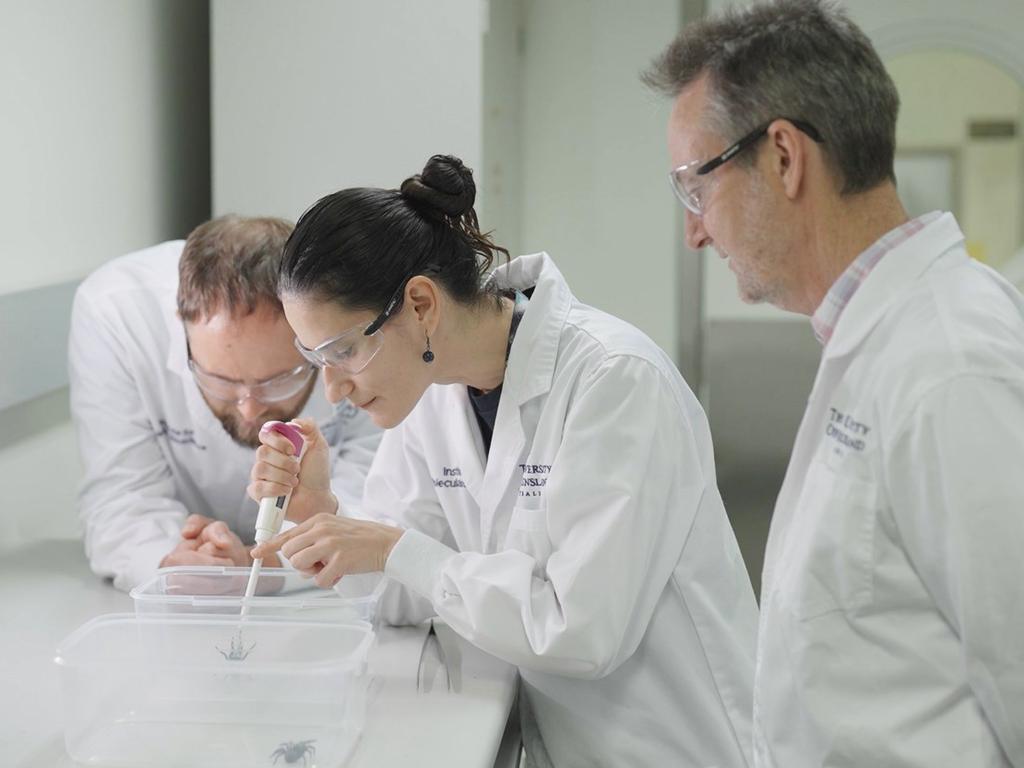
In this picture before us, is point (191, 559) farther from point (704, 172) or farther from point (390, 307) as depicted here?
point (704, 172)

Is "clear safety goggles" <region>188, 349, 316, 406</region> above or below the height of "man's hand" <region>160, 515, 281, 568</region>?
above

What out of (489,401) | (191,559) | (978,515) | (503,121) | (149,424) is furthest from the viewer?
(503,121)

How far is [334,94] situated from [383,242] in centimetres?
133

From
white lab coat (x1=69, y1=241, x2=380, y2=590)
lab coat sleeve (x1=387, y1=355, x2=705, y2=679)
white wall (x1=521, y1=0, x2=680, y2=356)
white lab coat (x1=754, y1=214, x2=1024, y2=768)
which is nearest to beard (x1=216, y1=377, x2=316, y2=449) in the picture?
white lab coat (x1=69, y1=241, x2=380, y2=590)

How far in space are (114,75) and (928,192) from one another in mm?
2438

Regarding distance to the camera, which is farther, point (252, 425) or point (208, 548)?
point (252, 425)

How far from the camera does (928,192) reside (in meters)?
3.66

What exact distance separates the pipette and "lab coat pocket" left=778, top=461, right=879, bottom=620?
28.9 inches

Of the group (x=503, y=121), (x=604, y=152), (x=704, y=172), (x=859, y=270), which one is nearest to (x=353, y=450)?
(x=704, y=172)

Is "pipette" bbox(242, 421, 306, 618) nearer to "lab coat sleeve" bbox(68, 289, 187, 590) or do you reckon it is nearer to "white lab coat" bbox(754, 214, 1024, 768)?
"lab coat sleeve" bbox(68, 289, 187, 590)

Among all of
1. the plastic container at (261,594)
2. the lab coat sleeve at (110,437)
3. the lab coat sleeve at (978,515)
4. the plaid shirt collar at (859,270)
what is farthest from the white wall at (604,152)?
the lab coat sleeve at (978,515)

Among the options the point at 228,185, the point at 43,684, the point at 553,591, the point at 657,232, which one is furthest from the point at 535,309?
the point at 657,232

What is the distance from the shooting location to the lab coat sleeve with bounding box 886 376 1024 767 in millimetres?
1034

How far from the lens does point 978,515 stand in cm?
104
